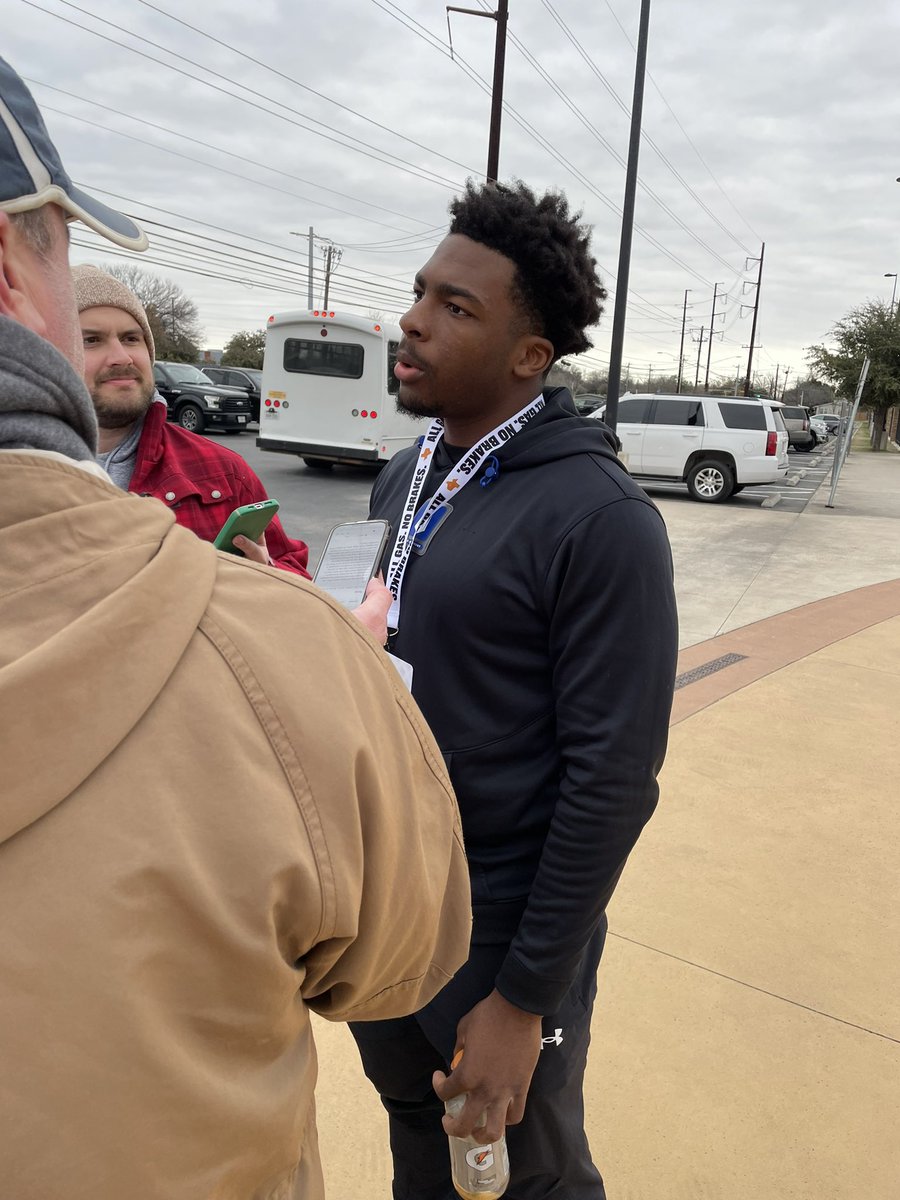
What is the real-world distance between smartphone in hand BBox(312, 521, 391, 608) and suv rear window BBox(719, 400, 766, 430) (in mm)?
15464

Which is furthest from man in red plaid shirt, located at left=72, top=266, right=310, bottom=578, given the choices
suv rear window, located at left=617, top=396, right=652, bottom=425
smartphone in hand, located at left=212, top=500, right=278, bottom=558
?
suv rear window, located at left=617, top=396, right=652, bottom=425

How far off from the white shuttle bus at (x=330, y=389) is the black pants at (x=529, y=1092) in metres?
14.4

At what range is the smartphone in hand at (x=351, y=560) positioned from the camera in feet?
4.80

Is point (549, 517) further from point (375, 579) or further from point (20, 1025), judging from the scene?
point (20, 1025)

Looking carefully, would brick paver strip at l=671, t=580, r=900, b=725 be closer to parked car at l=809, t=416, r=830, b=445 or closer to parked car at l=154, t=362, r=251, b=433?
parked car at l=154, t=362, r=251, b=433

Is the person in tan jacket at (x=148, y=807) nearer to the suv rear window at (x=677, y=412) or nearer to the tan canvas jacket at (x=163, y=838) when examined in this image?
the tan canvas jacket at (x=163, y=838)

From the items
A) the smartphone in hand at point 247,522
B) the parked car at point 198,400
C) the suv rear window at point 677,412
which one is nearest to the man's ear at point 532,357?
the smartphone in hand at point 247,522

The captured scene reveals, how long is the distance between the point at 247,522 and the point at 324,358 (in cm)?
1576

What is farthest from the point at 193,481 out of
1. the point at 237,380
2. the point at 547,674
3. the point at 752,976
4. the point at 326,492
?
the point at 237,380

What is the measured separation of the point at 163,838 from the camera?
0.65 m

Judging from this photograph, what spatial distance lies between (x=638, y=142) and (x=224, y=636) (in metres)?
15.9

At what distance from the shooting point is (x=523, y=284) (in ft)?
5.76

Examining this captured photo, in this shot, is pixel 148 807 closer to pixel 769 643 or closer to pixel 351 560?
pixel 351 560

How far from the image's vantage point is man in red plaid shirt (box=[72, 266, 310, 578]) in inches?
103
